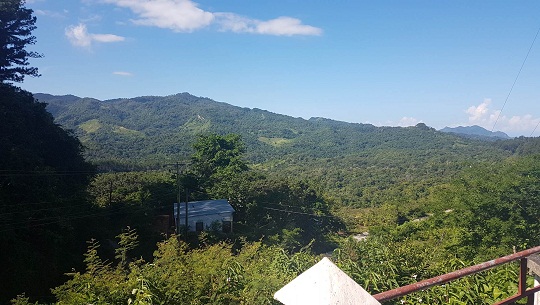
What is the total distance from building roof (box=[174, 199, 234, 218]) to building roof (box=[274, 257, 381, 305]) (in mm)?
19685

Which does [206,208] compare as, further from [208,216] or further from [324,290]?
[324,290]

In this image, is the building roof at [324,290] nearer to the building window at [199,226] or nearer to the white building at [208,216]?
the white building at [208,216]

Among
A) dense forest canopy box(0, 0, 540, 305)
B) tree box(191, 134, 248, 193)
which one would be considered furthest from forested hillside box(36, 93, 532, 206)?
dense forest canopy box(0, 0, 540, 305)

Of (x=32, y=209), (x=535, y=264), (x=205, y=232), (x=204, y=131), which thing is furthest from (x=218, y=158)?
(x=204, y=131)

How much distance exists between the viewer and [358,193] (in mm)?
56250

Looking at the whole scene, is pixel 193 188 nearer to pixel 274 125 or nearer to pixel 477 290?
pixel 477 290

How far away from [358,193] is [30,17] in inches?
1889

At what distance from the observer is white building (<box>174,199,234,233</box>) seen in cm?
2020

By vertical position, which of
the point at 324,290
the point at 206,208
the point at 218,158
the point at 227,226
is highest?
the point at 324,290

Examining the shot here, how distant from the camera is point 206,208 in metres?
21.3

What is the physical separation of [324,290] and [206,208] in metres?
20.7

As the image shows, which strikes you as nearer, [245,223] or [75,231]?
[75,231]

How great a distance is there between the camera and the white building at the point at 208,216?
20.2 metres

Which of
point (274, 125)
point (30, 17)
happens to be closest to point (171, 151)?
point (30, 17)
